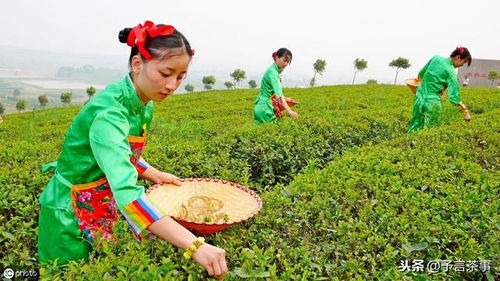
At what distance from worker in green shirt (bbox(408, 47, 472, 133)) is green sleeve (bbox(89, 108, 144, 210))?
19.2 ft

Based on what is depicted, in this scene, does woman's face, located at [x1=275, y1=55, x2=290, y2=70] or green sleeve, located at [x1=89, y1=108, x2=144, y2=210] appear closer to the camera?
green sleeve, located at [x1=89, y1=108, x2=144, y2=210]

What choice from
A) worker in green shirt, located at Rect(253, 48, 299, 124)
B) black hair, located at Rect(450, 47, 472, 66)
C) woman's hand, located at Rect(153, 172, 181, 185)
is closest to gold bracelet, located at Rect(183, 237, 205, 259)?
woman's hand, located at Rect(153, 172, 181, 185)

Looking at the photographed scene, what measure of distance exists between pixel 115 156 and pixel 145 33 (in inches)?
23.7

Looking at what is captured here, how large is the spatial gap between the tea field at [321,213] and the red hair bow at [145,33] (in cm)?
97

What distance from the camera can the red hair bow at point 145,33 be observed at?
1.75 metres

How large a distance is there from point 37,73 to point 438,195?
20317 centimetres

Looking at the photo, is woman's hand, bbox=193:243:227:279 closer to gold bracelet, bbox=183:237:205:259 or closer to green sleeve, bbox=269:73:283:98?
gold bracelet, bbox=183:237:205:259

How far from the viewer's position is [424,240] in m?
2.47

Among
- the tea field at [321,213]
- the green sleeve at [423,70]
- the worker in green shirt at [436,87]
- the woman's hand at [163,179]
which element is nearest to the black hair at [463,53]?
the worker in green shirt at [436,87]

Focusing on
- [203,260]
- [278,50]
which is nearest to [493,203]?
[203,260]

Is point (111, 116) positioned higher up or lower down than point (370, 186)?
higher up

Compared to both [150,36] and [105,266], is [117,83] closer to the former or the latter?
[150,36]

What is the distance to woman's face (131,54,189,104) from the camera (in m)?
1.75

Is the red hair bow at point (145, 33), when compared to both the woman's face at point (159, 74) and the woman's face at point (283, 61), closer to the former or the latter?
the woman's face at point (159, 74)
